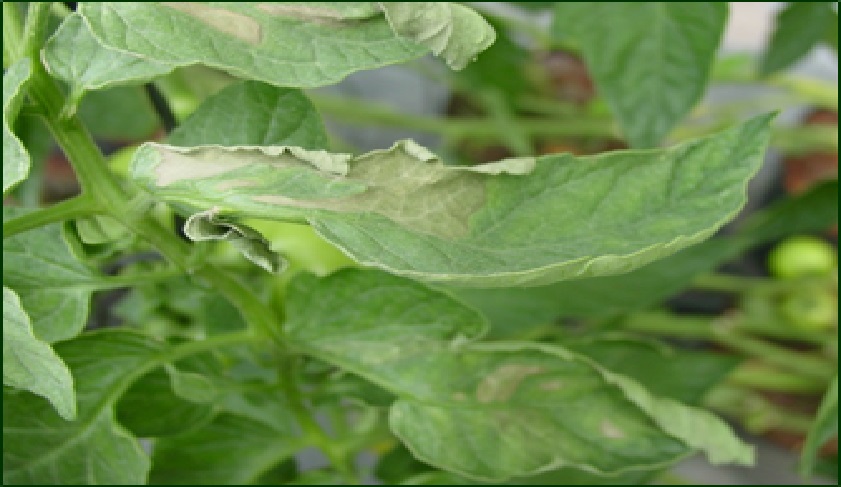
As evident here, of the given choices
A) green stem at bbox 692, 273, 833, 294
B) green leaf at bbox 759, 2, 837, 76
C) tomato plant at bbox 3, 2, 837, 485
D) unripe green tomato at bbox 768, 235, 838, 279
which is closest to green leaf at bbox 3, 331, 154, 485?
tomato plant at bbox 3, 2, 837, 485

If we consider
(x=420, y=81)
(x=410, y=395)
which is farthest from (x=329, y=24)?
(x=420, y=81)

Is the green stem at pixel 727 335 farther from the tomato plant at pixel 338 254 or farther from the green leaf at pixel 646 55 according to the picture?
the green leaf at pixel 646 55

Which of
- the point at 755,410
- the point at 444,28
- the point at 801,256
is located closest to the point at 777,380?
the point at 755,410

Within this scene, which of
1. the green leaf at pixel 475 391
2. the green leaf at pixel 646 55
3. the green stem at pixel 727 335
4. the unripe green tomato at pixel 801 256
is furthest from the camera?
the unripe green tomato at pixel 801 256

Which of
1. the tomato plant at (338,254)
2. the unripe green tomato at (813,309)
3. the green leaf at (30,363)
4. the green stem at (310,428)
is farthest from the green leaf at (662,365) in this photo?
the unripe green tomato at (813,309)

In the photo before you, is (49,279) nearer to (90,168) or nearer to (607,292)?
(90,168)

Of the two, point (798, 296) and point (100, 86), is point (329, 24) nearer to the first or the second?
point (100, 86)
